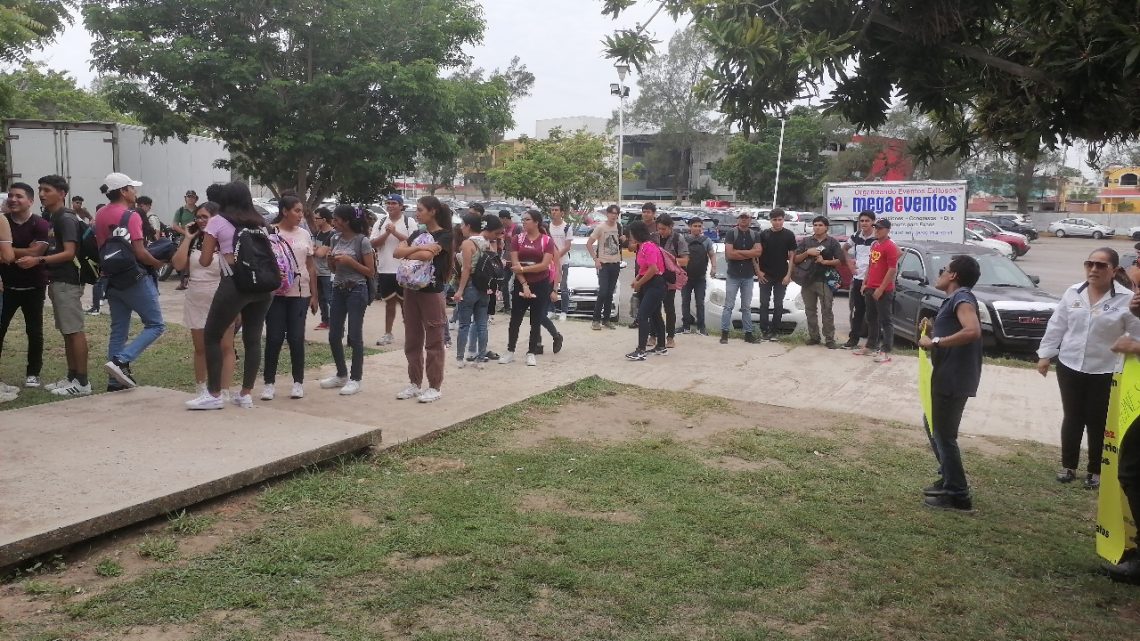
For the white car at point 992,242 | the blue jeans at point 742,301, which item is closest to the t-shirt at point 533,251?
the blue jeans at point 742,301

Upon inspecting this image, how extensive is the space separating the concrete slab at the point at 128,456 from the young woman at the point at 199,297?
36cm

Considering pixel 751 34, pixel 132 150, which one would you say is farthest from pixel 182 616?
pixel 132 150

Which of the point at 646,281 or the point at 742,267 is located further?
the point at 742,267

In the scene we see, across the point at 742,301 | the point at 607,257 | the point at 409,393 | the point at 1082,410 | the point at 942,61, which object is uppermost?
the point at 942,61

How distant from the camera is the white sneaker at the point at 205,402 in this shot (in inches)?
242

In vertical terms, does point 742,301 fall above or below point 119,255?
below

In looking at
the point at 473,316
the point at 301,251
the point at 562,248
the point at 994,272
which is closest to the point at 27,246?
the point at 301,251

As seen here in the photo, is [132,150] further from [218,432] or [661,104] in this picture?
[661,104]

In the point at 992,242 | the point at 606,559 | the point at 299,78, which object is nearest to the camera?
the point at 606,559

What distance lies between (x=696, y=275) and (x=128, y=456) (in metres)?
8.19

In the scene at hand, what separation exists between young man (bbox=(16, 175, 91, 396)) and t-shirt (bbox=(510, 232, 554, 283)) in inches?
165

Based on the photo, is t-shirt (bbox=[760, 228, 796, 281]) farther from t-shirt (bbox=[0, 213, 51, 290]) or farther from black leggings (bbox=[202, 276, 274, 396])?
t-shirt (bbox=[0, 213, 51, 290])

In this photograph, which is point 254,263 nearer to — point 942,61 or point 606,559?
point 606,559

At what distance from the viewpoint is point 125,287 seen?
23.7ft
